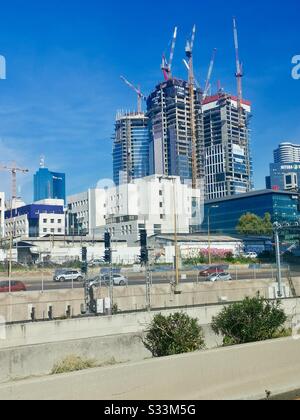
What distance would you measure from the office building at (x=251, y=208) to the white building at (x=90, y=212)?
132 feet

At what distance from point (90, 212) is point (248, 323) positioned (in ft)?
276

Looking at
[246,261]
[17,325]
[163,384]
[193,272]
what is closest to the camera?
[163,384]

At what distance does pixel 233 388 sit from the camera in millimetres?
7797

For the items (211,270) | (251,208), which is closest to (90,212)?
(211,270)

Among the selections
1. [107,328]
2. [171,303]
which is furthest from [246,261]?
[107,328]

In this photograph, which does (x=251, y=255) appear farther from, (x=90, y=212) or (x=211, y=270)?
(x=211, y=270)

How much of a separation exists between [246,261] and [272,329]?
67.6 metres

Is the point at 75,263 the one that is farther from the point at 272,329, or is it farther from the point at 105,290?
the point at 272,329

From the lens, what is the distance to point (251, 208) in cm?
14275

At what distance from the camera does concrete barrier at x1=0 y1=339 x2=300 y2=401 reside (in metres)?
6.27

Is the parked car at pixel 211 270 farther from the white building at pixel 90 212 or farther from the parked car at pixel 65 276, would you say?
the white building at pixel 90 212

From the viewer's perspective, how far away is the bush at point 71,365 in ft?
25.7

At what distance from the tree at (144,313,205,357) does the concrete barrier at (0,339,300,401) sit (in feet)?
5.11

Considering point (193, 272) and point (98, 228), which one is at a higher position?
point (98, 228)
